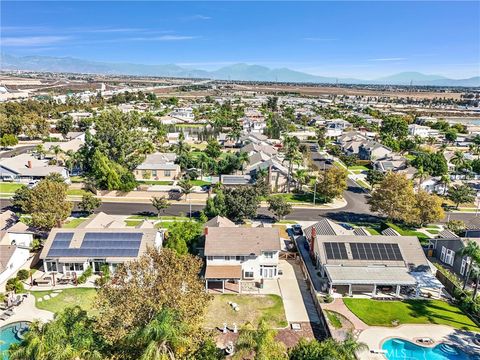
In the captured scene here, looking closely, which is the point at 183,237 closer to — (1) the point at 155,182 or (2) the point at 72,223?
(2) the point at 72,223

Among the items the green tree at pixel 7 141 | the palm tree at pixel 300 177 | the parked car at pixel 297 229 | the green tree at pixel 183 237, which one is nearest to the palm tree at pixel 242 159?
the palm tree at pixel 300 177

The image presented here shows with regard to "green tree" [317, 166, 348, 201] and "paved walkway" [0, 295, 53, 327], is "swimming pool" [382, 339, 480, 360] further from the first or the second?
"green tree" [317, 166, 348, 201]

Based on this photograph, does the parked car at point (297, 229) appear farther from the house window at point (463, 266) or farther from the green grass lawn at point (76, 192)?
the green grass lawn at point (76, 192)

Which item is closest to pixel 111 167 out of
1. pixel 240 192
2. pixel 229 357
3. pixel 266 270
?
pixel 240 192

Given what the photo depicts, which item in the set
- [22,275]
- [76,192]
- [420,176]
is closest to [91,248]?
[22,275]

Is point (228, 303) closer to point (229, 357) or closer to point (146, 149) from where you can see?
point (229, 357)

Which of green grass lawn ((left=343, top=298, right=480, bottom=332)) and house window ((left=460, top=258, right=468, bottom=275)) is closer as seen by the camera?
green grass lawn ((left=343, top=298, right=480, bottom=332))

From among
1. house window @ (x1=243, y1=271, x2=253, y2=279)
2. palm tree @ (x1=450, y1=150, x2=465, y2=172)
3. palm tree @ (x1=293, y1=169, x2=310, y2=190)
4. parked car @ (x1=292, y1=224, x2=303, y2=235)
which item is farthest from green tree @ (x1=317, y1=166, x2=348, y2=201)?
palm tree @ (x1=450, y1=150, x2=465, y2=172)
